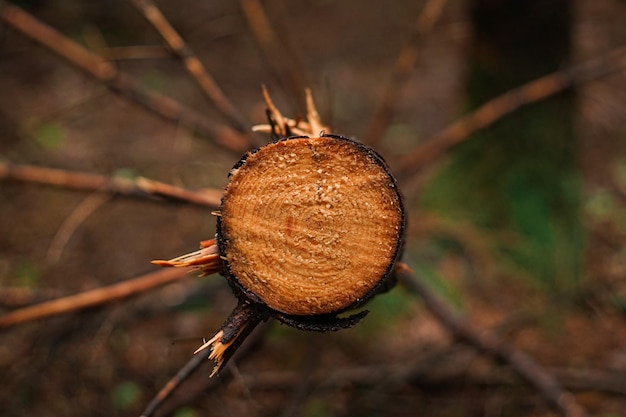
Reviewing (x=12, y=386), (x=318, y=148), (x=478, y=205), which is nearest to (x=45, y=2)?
(x=12, y=386)

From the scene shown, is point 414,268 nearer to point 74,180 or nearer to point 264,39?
point 264,39

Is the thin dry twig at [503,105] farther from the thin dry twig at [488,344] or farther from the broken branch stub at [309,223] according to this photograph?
the broken branch stub at [309,223]

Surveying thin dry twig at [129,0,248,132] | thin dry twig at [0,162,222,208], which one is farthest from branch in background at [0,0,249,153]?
thin dry twig at [0,162,222,208]

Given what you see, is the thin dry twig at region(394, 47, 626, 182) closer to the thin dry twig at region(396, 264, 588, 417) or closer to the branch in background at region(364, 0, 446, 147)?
the branch in background at region(364, 0, 446, 147)

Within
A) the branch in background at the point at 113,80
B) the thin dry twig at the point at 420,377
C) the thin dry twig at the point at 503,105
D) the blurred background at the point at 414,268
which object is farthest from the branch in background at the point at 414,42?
the thin dry twig at the point at 420,377

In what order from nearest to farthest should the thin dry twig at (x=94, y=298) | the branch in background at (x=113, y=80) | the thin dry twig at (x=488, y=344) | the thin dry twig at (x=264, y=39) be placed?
the thin dry twig at (x=94, y=298) < the thin dry twig at (x=488, y=344) < the branch in background at (x=113, y=80) < the thin dry twig at (x=264, y=39)

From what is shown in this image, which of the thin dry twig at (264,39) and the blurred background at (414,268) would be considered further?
the thin dry twig at (264,39)

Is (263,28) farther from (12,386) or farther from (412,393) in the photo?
(12,386)
